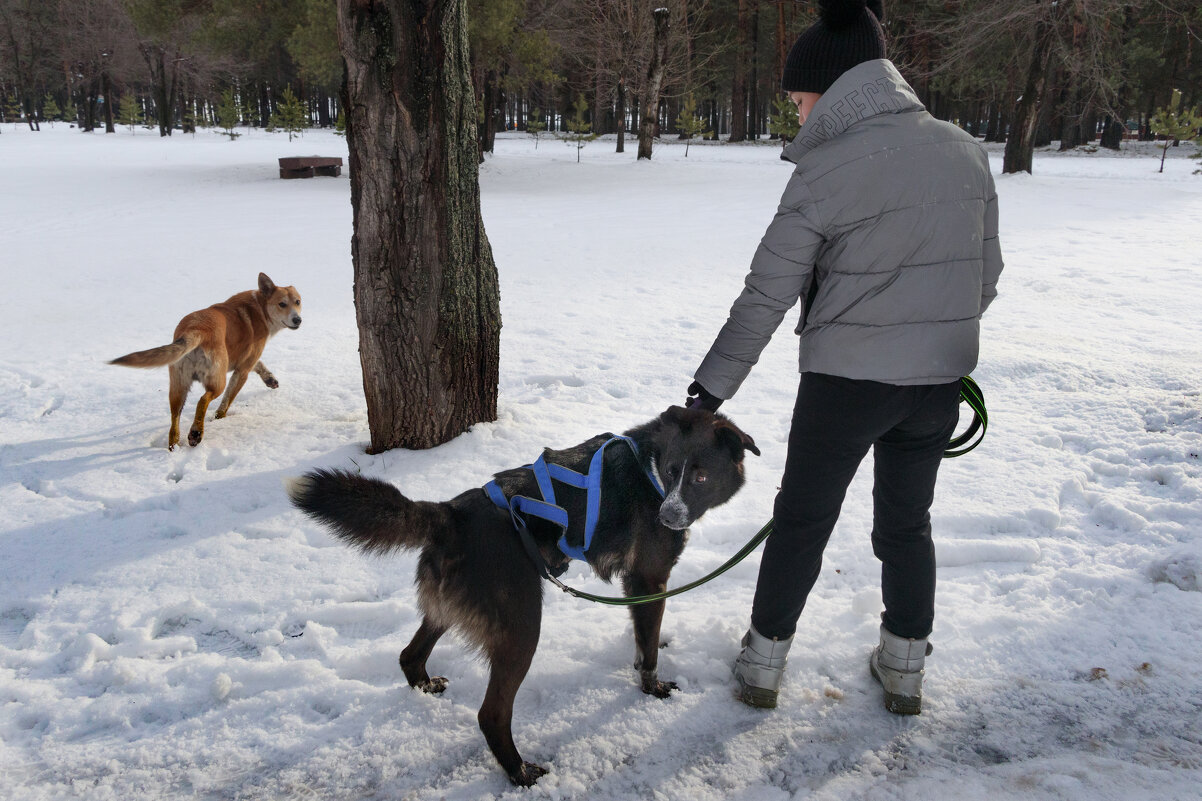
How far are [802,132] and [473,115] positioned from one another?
2.79 metres

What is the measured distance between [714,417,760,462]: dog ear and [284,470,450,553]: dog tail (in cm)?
115

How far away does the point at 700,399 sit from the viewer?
268cm

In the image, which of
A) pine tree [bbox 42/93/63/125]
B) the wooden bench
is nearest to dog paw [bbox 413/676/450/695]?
Result: the wooden bench

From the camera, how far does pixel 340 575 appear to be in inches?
142

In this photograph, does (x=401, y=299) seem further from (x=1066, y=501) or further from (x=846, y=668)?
(x=1066, y=501)

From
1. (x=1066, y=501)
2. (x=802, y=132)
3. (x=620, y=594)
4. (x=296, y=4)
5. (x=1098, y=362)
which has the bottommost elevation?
(x=620, y=594)

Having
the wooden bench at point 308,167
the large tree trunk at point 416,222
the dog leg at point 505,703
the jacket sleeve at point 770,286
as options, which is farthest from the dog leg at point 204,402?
the wooden bench at point 308,167

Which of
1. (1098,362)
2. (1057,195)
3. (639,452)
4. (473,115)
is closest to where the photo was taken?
(639,452)

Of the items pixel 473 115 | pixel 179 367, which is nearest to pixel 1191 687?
pixel 473 115

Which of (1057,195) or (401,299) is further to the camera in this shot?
(1057,195)

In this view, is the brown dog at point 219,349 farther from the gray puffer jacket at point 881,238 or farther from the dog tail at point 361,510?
the gray puffer jacket at point 881,238

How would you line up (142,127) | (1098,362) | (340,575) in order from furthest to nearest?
(142,127) < (1098,362) < (340,575)

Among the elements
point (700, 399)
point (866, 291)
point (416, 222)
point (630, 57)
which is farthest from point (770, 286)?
point (630, 57)

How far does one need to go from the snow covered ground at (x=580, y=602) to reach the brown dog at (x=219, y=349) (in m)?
0.25
